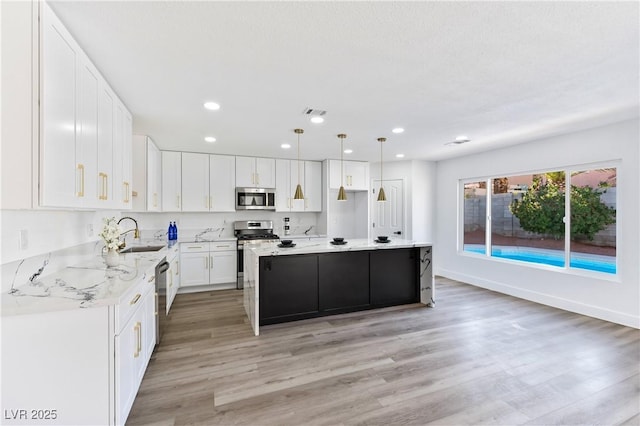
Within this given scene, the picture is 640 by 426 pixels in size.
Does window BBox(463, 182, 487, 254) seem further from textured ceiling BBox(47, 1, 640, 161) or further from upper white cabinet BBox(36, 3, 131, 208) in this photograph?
upper white cabinet BBox(36, 3, 131, 208)

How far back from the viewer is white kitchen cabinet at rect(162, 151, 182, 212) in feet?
16.1

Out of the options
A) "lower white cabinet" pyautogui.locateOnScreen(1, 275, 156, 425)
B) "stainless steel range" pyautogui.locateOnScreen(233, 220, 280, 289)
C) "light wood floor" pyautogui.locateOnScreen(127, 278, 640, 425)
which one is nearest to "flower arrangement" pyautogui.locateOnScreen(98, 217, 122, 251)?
"lower white cabinet" pyautogui.locateOnScreen(1, 275, 156, 425)

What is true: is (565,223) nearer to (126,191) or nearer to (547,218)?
(547,218)

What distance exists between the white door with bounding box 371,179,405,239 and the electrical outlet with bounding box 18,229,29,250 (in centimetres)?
527

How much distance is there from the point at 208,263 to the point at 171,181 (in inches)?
60.2

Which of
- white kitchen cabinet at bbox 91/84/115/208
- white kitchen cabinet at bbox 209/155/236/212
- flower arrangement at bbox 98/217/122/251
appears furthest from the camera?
white kitchen cabinet at bbox 209/155/236/212

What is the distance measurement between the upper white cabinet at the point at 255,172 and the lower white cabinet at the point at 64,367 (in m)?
3.93

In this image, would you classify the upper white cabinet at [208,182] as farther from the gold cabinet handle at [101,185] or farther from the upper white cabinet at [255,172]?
the gold cabinet handle at [101,185]

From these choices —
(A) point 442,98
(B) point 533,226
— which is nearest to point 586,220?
(B) point 533,226

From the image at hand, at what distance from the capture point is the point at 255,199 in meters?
5.48

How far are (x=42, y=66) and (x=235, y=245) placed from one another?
12.9 feet

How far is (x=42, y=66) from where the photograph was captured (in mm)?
1474

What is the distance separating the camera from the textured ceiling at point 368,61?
5.16ft

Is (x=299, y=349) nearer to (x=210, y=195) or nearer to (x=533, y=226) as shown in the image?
(x=210, y=195)
